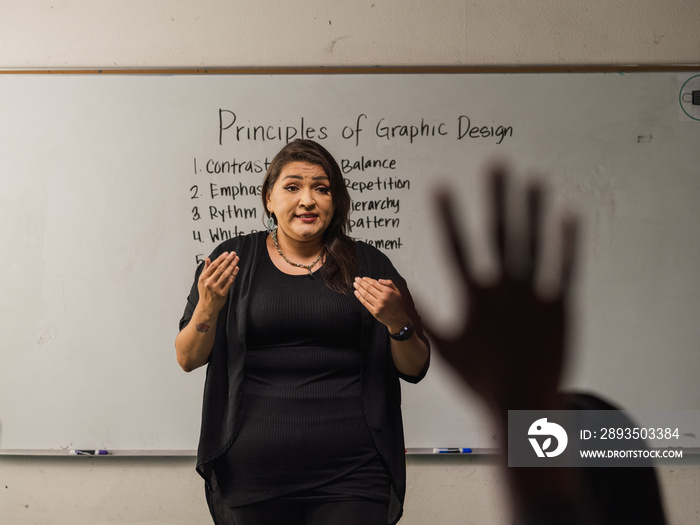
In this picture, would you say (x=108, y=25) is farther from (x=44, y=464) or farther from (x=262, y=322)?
(x=44, y=464)

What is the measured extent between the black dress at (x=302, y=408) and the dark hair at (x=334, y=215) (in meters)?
0.05

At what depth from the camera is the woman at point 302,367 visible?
103 centimetres

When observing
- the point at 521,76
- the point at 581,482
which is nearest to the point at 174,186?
the point at 521,76

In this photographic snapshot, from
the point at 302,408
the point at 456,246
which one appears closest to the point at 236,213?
the point at 456,246

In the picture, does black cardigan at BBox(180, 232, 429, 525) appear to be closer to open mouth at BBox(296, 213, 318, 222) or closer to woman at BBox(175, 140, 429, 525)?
woman at BBox(175, 140, 429, 525)

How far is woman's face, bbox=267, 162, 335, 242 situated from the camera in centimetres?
116

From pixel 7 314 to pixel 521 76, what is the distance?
1.74 m

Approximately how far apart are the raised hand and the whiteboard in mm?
53

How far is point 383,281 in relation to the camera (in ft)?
3.49

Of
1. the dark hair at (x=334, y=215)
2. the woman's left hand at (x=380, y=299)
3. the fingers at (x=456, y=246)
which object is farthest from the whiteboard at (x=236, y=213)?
the woman's left hand at (x=380, y=299)

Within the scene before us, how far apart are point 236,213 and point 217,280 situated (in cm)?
62

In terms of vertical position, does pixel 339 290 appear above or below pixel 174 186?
below

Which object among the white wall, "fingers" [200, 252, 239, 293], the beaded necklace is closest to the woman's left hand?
the beaded necklace

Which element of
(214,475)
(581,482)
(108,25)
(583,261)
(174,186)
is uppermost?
(108,25)
